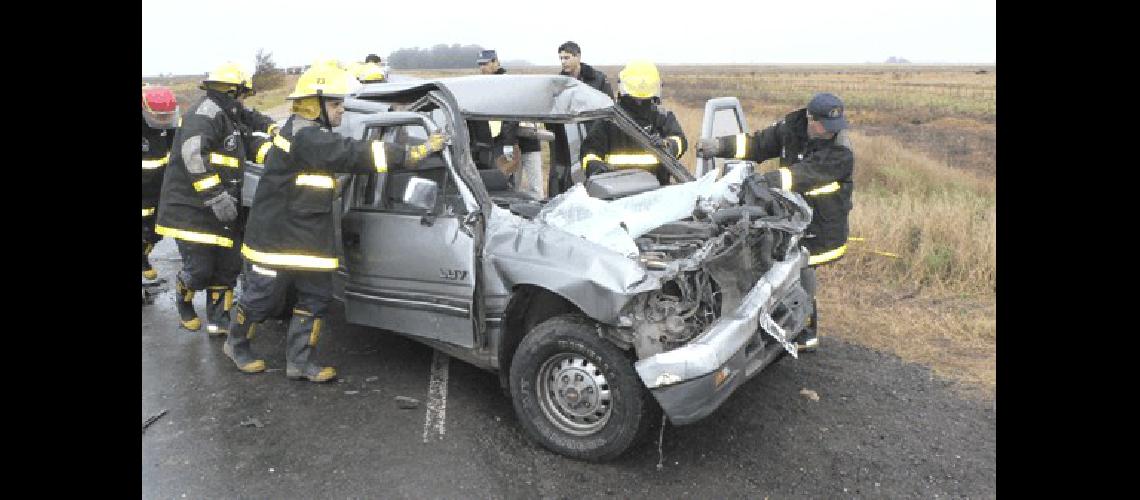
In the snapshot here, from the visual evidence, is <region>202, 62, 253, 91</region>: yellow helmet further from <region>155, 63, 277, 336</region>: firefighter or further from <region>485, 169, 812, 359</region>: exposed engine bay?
<region>485, 169, 812, 359</region>: exposed engine bay

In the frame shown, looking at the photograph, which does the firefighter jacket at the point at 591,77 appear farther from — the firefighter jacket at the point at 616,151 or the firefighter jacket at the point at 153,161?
the firefighter jacket at the point at 153,161

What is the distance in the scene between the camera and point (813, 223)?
5668mm

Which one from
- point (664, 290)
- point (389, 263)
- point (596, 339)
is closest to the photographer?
point (596, 339)

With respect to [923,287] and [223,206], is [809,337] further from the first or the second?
[223,206]

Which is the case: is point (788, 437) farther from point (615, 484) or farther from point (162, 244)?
point (162, 244)

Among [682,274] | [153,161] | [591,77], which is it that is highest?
[591,77]

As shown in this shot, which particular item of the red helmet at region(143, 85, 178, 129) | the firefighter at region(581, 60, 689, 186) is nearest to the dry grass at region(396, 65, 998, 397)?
the firefighter at region(581, 60, 689, 186)

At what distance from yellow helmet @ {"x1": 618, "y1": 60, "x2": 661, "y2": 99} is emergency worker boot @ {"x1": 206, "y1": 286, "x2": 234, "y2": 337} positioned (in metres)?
3.30

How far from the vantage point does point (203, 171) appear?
18.1 feet

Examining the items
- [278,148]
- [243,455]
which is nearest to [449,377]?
[243,455]

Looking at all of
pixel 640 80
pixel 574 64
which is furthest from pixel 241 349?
pixel 574 64

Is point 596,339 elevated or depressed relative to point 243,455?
elevated

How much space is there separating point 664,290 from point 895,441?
4.85ft

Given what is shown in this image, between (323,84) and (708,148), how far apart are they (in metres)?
2.67
